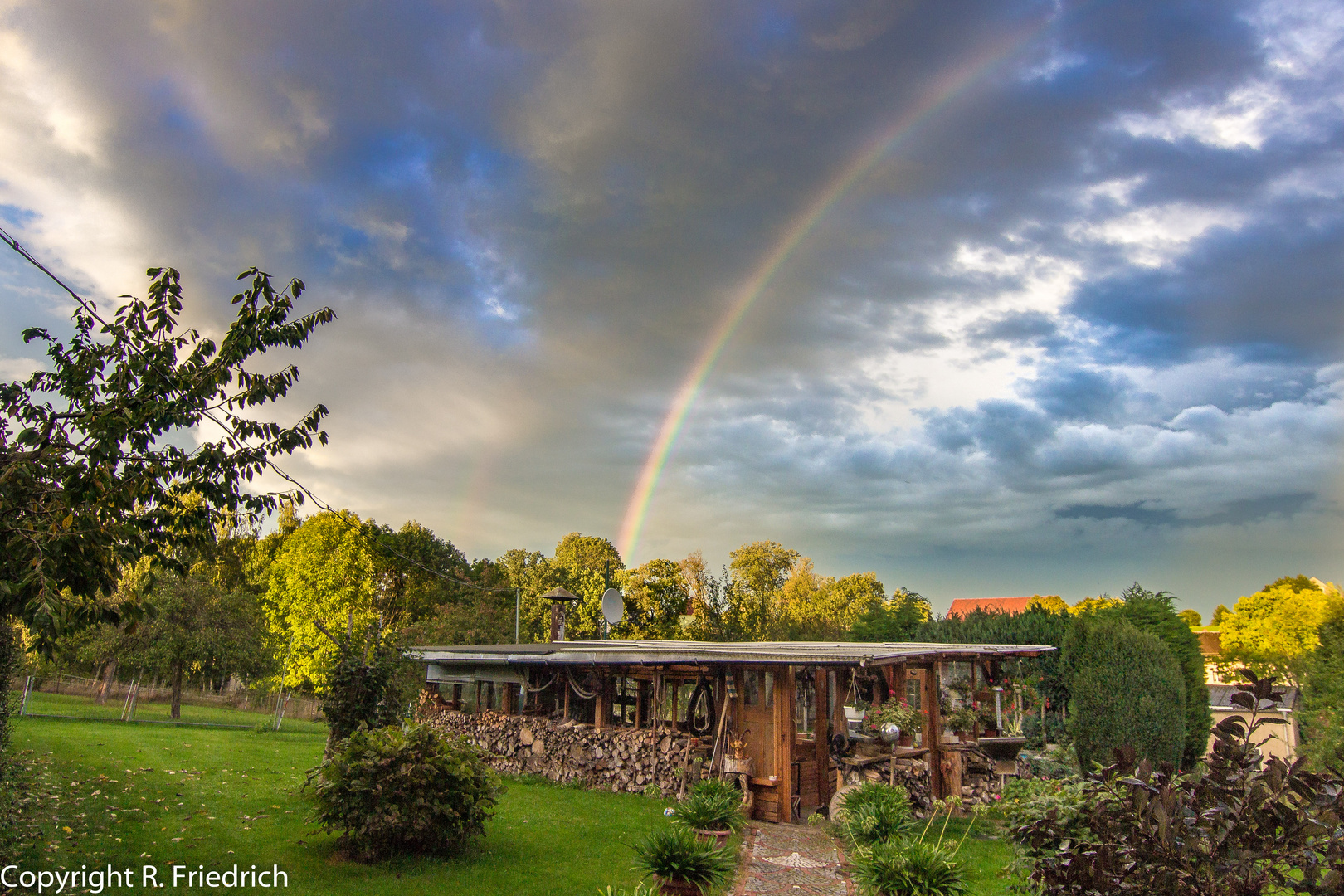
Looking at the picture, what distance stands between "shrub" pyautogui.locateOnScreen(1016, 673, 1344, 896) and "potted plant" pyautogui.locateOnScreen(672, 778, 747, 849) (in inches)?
287

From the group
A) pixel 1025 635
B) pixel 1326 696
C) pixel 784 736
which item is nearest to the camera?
pixel 784 736

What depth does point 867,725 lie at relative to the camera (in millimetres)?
14547

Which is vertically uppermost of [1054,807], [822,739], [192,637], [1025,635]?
[1025,635]

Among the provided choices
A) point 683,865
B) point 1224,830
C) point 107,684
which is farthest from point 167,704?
point 1224,830

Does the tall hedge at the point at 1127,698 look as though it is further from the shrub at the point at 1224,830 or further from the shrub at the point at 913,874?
the shrub at the point at 1224,830

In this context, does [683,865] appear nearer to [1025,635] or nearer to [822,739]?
[822,739]

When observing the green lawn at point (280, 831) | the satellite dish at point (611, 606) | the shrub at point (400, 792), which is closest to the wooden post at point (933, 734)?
the green lawn at point (280, 831)

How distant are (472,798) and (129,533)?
525cm

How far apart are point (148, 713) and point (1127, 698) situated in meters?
33.4

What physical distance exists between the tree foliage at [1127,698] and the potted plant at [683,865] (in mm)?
11087

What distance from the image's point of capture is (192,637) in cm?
2719

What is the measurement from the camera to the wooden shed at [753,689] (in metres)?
13.2

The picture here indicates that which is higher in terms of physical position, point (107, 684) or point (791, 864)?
point (791, 864)

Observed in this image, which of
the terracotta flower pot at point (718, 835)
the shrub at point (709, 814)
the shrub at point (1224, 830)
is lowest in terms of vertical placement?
the terracotta flower pot at point (718, 835)
